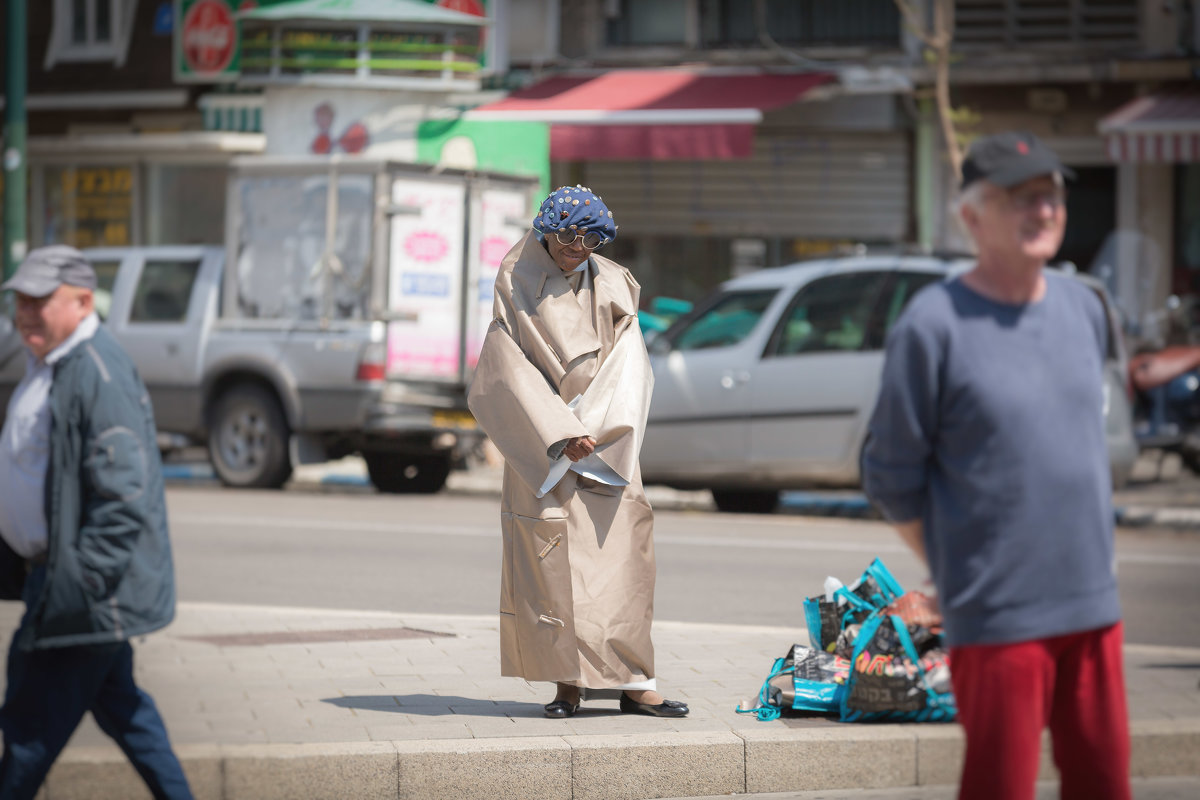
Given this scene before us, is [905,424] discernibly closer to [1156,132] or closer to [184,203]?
[1156,132]

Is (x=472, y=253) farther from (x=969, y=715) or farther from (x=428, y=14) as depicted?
(x=969, y=715)

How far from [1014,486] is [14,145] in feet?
51.3

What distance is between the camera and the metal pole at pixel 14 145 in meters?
17.2

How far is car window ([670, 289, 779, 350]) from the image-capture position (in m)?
12.9

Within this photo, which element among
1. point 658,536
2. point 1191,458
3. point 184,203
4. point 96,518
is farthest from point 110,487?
point 184,203

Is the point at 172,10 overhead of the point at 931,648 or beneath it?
overhead

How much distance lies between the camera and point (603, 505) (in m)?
5.78

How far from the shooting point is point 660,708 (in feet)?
19.0

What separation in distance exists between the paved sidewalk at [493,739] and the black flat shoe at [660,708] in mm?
47

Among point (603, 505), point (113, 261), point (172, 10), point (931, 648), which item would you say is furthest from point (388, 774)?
point (172, 10)

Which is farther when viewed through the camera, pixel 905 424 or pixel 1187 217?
pixel 1187 217

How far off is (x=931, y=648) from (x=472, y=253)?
9.61 meters

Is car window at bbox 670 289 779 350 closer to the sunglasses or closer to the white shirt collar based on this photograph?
the sunglasses

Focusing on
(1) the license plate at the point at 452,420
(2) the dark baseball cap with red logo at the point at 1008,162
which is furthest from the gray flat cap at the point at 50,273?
(1) the license plate at the point at 452,420
